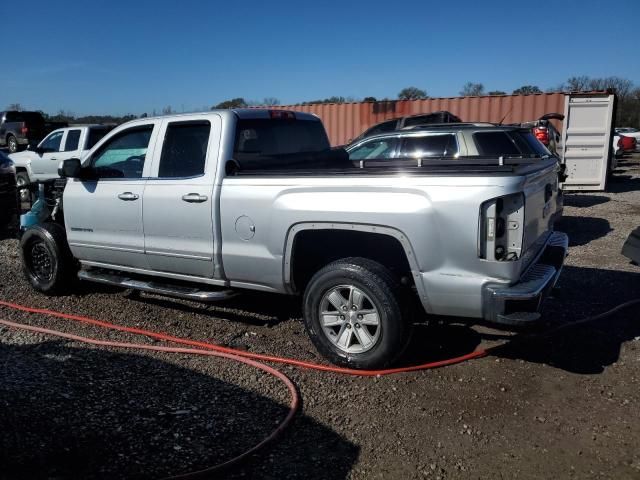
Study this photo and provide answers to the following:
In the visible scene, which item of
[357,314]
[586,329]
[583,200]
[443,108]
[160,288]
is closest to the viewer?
[357,314]

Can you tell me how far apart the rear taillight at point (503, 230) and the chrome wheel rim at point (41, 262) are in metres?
4.67

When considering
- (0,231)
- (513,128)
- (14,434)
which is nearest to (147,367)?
(14,434)

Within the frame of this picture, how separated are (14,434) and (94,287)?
3.37 metres

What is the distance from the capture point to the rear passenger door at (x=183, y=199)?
14.8 feet

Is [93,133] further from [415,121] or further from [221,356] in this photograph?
[221,356]

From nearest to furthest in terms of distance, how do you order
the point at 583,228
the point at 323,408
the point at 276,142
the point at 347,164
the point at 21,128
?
the point at 323,408
the point at 276,142
the point at 347,164
the point at 583,228
the point at 21,128

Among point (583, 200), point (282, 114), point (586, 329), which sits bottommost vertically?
point (583, 200)

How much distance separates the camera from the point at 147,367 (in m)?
4.17

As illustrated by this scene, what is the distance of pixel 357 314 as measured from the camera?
13.0 feet

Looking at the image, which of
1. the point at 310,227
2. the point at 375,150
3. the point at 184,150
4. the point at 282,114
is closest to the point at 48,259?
the point at 184,150

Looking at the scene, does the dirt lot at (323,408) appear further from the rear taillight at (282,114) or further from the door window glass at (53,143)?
the door window glass at (53,143)

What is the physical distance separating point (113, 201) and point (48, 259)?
58.1 inches

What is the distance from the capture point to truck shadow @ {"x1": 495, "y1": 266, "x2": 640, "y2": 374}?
4242 millimetres

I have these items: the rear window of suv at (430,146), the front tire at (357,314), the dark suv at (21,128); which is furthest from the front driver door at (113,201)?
the dark suv at (21,128)
